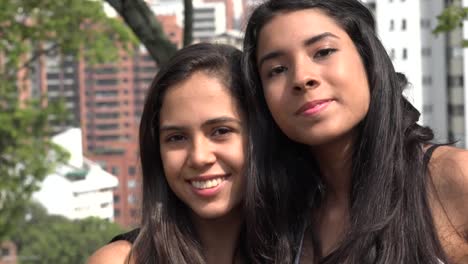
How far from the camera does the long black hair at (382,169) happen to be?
2678mm

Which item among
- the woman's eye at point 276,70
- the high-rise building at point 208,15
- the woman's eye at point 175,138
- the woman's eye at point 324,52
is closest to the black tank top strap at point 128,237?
the woman's eye at point 175,138

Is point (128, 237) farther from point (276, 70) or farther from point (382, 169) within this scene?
point (382, 169)

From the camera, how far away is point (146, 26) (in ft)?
16.8

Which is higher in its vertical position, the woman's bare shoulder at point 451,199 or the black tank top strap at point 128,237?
the woman's bare shoulder at point 451,199

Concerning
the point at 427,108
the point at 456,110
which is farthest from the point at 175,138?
the point at 427,108

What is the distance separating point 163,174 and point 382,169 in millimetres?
852

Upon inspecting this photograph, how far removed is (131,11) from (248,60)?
2219 millimetres

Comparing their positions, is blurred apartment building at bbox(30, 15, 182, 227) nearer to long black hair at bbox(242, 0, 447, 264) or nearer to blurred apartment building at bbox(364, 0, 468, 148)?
blurred apartment building at bbox(364, 0, 468, 148)

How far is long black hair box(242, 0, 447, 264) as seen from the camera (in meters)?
2.68

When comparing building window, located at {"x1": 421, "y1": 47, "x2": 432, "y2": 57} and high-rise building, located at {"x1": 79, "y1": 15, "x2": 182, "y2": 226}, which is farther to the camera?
high-rise building, located at {"x1": 79, "y1": 15, "x2": 182, "y2": 226}

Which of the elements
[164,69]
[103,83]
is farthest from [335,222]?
[103,83]

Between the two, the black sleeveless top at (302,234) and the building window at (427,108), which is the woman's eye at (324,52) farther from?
the building window at (427,108)

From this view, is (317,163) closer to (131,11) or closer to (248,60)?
(248,60)

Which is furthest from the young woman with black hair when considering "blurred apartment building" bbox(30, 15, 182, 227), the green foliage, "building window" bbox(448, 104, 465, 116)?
"blurred apartment building" bbox(30, 15, 182, 227)
